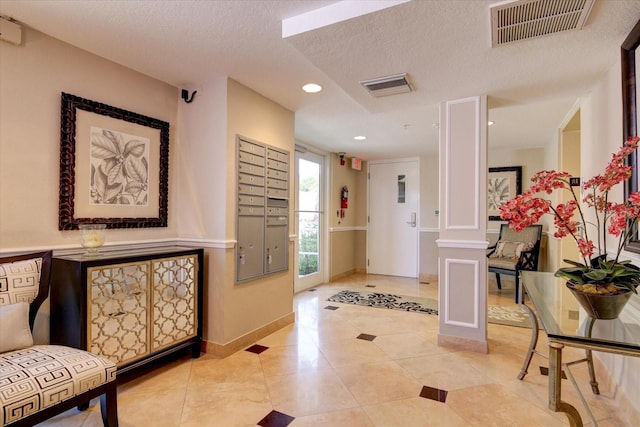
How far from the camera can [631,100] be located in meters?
1.84

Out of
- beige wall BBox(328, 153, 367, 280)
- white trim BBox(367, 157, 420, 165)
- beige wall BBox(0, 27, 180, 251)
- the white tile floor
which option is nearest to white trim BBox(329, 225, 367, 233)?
beige wall BBox(328, 153, 367, 280)

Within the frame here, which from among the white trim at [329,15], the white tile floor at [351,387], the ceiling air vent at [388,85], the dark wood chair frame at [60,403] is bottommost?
the white tile floor at [351,387]

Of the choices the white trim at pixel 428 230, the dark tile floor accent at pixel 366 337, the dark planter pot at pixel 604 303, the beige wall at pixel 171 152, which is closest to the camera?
the dark planter pot at pixel 604 303

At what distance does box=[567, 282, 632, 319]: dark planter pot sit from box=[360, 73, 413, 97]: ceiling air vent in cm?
168

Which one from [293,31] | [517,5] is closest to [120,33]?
[293,31]

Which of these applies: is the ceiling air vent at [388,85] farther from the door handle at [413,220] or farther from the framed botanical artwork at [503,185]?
the door handle at [413,220]

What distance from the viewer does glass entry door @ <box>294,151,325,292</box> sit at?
4.77 meters

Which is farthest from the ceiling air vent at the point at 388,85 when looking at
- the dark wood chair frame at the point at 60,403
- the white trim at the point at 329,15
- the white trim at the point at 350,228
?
the white trim at the point at 350,228

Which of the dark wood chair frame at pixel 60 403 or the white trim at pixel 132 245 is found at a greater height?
the white trim at pixel 132 245

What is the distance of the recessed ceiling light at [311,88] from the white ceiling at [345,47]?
6cm

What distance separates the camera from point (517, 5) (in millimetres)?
1566

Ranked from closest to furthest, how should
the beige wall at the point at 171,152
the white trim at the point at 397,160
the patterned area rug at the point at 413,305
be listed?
the beige wall at the point at 171,152 → the patterned area rug at the point at 413,305 → the white trim at the point at 397,160

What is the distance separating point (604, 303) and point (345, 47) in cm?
177

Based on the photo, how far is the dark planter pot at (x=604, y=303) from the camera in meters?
1.34
